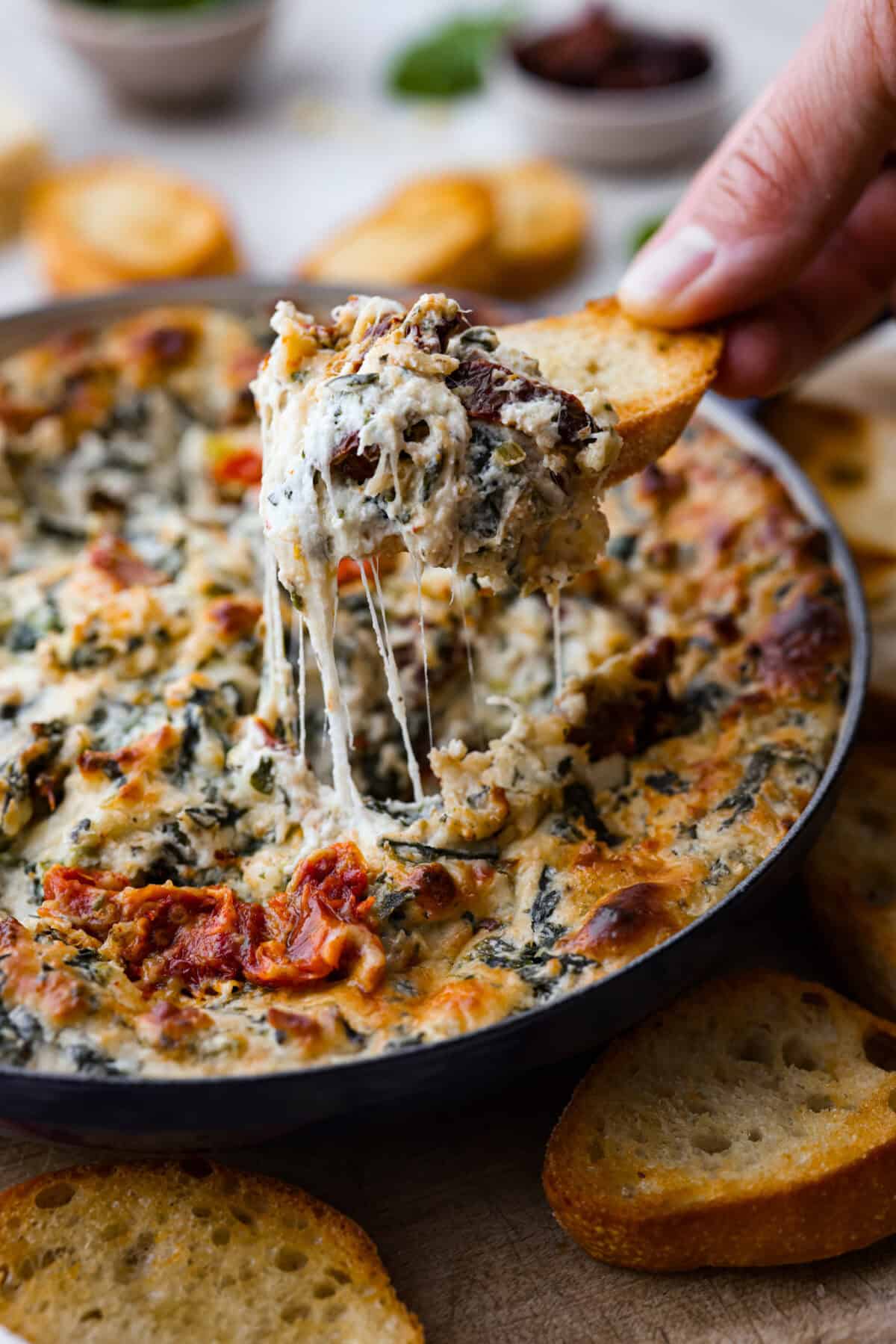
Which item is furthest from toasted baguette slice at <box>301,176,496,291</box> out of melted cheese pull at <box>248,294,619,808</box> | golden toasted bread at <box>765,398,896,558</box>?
melted cheese pull at <box>248,294,619,808</box>

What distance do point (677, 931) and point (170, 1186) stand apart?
1099 millimetres

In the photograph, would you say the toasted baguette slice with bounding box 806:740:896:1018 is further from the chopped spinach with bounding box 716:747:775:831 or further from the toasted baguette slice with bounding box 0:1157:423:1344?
the toasted baguette slice with bounding box 0:1157:423:1344

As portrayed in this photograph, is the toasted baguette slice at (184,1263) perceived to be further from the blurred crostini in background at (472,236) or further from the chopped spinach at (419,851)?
the blurred crostini in background at (472,236)

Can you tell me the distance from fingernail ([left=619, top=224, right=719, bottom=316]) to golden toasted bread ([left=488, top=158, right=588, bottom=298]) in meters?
2.23

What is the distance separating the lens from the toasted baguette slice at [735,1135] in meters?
2.64

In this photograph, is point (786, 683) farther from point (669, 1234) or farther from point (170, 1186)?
point (170, 1186)

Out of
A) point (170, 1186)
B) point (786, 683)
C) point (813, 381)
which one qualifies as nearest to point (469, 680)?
point (786, 683)

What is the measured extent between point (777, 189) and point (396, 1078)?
2189mm

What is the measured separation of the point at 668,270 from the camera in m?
3.31

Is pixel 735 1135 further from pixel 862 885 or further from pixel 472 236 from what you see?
pixel 472 236

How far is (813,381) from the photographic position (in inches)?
198

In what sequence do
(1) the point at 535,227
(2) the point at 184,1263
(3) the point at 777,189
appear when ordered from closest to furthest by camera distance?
(2) the point at 184,1263 → (3) the point at 777,189 → (1) the point at 535,227

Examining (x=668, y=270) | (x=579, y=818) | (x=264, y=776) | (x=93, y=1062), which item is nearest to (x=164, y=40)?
(x=668, y=270)

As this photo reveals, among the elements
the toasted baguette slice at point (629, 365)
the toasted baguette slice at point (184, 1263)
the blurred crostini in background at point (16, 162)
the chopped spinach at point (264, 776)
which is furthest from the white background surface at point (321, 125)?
the toasted baguette slice at point (184, 1263)
